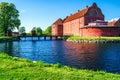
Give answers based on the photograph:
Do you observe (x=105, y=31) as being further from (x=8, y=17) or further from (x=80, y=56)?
(x=80, y=56)

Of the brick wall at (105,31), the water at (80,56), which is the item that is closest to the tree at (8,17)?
the brick wall at (105,31)

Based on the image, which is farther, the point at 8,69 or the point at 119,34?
the point at 119,34

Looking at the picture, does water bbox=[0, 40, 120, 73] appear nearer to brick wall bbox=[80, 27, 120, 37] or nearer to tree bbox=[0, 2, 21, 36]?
brick wall bbox=[80, 27, 120, 37]

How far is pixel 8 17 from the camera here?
273 feet

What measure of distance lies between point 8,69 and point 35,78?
8.91 ft

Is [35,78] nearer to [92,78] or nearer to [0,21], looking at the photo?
[92,78]

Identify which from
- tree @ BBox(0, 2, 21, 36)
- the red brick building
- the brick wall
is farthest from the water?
tree @ BBox(0, 2, 21, 36)

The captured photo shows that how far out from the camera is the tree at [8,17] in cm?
8262

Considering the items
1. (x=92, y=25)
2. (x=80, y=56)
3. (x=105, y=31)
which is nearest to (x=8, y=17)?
(x=92, y=25)

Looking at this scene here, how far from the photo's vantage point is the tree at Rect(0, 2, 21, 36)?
8262cm

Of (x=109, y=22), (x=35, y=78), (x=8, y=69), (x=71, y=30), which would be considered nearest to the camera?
(x=35, y=78)

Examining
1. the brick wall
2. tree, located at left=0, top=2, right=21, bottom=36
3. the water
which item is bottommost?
the water

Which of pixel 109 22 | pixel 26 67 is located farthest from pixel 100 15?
pixel 26 67

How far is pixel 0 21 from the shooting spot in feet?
268
